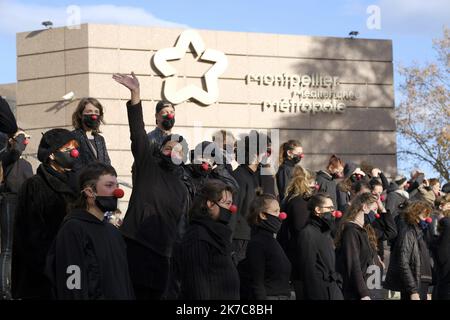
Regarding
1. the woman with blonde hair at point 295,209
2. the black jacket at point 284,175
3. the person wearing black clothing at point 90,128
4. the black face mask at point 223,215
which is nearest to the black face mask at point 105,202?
the black face mask at point 223,215

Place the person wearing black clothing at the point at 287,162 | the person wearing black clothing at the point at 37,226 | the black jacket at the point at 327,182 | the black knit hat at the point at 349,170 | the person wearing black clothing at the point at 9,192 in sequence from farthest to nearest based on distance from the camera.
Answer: the black knit hat at the point at 349,170
the black jacket at the point at 327,182
the person wearing black clothing at the point at 287,162
the person wearing black clothing at the point at 9,192
the person wearing black clothing at the point at 37,226

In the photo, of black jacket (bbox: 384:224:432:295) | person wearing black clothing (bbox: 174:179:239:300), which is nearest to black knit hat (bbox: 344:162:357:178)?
black jacket (bbox: 384:224:432:295)

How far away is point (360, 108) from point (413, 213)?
19668mm

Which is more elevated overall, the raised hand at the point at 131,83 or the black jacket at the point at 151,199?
the raised hand at the point at 131,83

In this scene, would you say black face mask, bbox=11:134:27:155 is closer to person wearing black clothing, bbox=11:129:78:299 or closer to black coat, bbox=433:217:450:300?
person wearing black clothing, bbox=11:129:78:299

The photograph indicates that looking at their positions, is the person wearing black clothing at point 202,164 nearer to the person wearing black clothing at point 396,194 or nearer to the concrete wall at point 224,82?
the person wearing black clothing at point 396,194

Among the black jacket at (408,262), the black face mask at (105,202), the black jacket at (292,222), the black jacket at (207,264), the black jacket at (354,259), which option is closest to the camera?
the black face mask at (105,202)

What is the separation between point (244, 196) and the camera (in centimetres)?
1226

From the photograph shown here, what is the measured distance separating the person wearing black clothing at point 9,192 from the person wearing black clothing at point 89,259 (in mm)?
3323

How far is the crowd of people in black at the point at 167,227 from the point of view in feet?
23.1

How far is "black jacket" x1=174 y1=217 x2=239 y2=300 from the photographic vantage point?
7.91m
